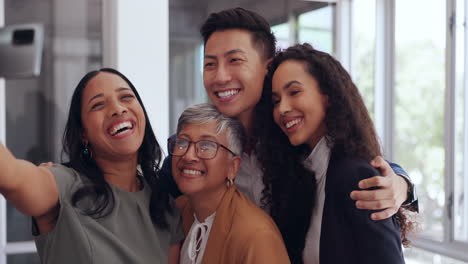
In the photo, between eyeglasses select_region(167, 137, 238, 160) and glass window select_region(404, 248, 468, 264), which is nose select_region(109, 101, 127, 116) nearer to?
eyeglasses select_region(167, 137, 238, 160)

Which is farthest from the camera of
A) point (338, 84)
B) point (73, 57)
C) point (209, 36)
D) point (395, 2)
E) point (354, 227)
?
point (395, 2)

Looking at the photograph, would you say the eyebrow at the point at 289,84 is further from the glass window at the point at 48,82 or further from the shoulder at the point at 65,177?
the glass window at the point at 48,82

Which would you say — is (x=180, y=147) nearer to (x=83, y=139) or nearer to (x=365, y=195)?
(x=83, y=139)

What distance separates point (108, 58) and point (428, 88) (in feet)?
6.40

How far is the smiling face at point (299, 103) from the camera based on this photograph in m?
1.49

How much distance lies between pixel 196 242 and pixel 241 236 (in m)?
0.17

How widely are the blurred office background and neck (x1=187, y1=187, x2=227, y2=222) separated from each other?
1644mm

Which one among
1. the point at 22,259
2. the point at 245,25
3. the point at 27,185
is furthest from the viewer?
the point at 22,259

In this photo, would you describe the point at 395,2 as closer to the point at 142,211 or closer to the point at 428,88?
the point at 428,88

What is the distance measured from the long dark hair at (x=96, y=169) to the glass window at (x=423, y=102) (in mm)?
2156

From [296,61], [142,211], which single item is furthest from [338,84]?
[142,211]

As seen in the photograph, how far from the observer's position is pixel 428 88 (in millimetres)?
3318

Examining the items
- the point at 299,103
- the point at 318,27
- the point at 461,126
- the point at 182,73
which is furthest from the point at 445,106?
the point at 299,103

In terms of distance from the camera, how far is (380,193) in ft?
4.48
